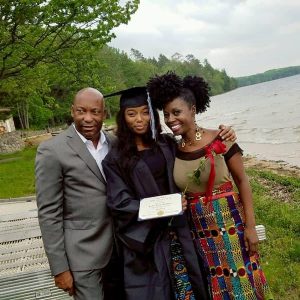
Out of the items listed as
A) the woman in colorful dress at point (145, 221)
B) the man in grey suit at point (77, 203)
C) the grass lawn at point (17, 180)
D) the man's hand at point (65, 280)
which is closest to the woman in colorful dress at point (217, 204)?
the woman in colorful dress at point (145, 221)

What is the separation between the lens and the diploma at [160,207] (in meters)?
2.79

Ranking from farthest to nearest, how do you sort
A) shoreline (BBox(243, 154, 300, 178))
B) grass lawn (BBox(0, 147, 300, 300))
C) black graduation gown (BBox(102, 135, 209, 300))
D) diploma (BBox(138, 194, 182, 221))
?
shoreline (BBox(243, 154, 300, 178)) < grass lawn (BBox(0, 147, 300, 300)) < black graduation gown (BBox(102, 135, 209, 300)) < diploma (BBox(138, 194, 182, 221))

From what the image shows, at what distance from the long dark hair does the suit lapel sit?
0.72 feet

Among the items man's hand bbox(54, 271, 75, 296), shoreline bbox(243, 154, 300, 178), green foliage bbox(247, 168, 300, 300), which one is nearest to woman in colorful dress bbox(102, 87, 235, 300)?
man's hand bbox(54, 271, 75, 296)

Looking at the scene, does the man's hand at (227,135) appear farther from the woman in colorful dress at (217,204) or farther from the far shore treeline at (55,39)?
the far shore treeline at (55,39)

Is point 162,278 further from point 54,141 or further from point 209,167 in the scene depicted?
point 54,141

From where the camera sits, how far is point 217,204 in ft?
10.6

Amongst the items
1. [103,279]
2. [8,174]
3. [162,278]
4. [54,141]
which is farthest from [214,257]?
[8,174]

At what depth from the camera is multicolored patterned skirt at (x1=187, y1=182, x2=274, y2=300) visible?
324cm

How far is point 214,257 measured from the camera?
10.8 feet

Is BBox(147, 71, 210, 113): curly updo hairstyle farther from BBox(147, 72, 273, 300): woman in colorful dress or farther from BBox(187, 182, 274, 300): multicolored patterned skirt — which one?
BBox(187, 182, 274, 300): multicolored patterned skirt

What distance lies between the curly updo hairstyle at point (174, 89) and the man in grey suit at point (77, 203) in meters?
0.47

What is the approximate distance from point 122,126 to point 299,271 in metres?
3.65


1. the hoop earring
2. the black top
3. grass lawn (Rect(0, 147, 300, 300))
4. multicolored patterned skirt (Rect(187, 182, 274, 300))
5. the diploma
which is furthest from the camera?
grass lawn (Rect(0, 147, 300, 300))
